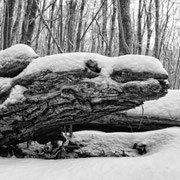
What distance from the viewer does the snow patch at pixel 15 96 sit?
266cm

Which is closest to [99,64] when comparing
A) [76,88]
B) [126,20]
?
[76,88]

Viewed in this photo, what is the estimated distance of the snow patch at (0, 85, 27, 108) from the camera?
2656 mm

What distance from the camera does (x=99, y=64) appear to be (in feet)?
9.18

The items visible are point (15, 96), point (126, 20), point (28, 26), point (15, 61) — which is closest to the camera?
point (15, 96)

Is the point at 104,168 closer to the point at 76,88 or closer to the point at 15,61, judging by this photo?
the point at 76,88

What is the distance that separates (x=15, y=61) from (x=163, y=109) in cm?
255

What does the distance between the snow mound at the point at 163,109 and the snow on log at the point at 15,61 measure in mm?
1919

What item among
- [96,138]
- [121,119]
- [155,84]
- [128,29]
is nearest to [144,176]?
[155,84]

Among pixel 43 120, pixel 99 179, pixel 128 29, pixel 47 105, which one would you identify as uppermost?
pixel 128 29

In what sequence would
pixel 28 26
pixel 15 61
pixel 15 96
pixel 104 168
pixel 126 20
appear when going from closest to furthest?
1. pixel 104 168
2. pixel 15 96
3. pixel 15 61
4. pixel 126 20
5. pixel 28 26

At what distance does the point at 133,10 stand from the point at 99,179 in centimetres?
1962

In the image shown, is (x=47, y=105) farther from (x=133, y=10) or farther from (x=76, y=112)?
(x=133, y=10)

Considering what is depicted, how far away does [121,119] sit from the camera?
3.66 m

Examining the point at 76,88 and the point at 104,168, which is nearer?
the point at 104,168
